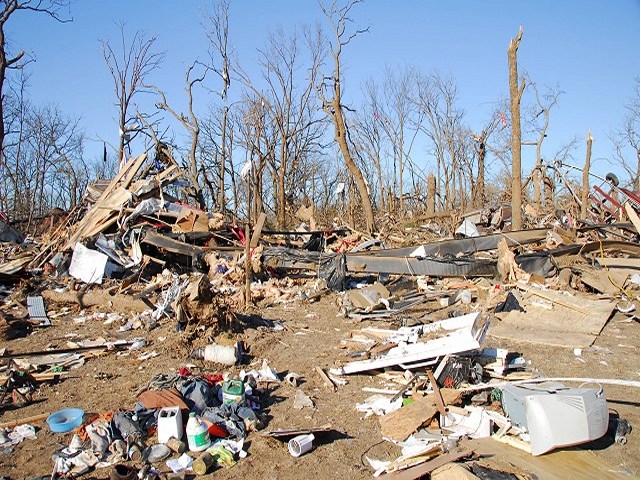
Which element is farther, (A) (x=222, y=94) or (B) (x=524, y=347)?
(A) (x=222, y=94)

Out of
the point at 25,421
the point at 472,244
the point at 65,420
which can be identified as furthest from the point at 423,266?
the point at 25,421

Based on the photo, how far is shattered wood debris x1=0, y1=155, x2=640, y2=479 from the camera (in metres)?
4.12

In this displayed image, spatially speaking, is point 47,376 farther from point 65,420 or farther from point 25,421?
point 65,420

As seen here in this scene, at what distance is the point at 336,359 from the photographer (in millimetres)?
6426

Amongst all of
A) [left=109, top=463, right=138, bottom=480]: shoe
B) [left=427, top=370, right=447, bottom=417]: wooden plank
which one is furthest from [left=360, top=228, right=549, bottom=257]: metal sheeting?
[left=109, top=463, right=138, bottom=480]: shoe

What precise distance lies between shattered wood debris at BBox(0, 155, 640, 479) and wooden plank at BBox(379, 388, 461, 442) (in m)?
0.02

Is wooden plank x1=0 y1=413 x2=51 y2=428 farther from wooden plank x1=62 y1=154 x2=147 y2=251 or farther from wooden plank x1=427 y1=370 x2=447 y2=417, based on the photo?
wooden plank x1=62 y1=154 x2=147 y2=251

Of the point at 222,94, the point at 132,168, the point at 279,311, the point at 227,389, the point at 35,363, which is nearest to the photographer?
the point at 227,389

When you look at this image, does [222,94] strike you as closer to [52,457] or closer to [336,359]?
[336,359]

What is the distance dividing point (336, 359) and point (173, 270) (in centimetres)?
661

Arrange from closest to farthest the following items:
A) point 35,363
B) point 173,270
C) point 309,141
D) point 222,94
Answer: point 35,363, point 173,270, point 222,94, point 309,141

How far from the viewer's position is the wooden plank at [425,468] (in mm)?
3559

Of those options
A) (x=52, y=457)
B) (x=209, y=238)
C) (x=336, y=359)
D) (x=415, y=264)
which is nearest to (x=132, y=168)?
(x=209, y=238)

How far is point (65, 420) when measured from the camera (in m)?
4.67
